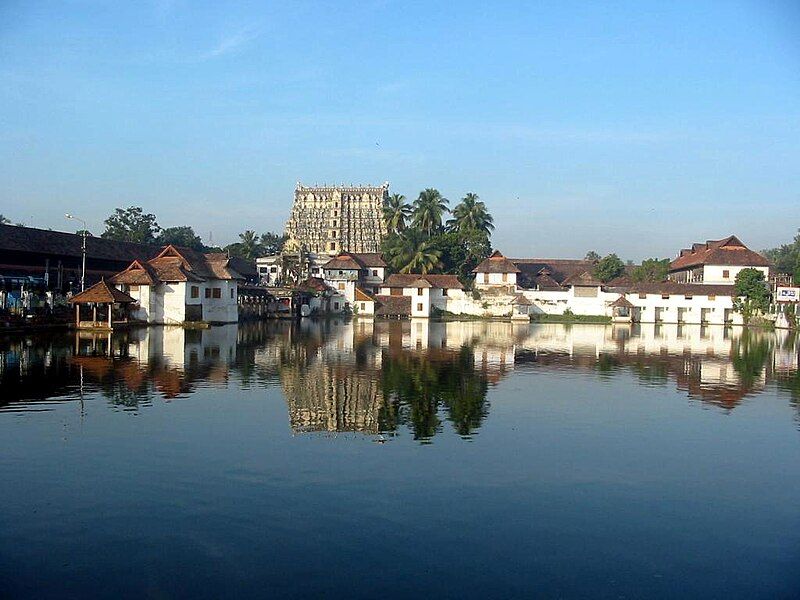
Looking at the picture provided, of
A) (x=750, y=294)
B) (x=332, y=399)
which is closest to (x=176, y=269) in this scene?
(x=332, y=399)

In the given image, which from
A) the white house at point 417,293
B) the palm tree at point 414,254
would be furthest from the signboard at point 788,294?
the palm tree at point 414,254

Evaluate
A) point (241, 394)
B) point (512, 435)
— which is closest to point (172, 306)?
point (241, 394)

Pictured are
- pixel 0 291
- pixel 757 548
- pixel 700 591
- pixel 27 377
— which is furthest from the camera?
pixel 0 291

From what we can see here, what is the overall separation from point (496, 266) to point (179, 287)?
33746 millimetres

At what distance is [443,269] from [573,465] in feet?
198

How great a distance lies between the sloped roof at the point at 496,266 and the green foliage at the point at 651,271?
49.8 feet

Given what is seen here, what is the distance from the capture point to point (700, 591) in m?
6.89

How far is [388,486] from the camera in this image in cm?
960

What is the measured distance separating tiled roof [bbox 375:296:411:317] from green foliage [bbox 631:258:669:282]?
81.2 feet

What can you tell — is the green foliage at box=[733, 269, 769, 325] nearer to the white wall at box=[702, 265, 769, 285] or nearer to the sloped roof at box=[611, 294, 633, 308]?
the white wall at box=[702, 265, 769, 285]

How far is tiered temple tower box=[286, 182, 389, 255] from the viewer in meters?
92.6

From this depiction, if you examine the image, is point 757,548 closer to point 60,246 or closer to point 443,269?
point 60,246

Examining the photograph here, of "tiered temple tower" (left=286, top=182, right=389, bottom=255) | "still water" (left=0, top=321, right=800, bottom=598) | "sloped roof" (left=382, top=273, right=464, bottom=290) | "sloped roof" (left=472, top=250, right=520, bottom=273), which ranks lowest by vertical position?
"still water" (left=0, top=321, right=800, bottom=598)

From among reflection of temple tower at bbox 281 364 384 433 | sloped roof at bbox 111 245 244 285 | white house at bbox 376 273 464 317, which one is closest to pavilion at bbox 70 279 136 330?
sloped roof at bbox 111 245 244 285
